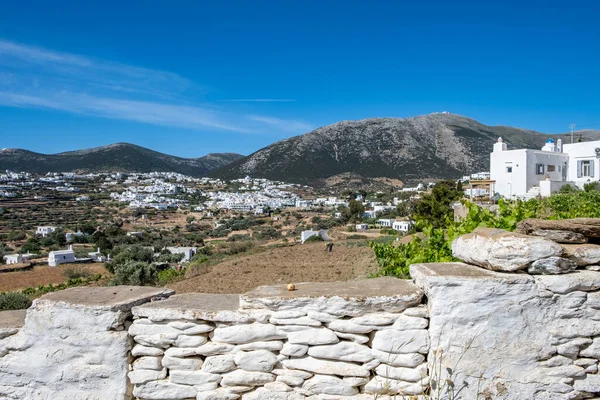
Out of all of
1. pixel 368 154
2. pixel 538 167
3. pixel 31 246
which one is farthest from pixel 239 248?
pixel 368 154

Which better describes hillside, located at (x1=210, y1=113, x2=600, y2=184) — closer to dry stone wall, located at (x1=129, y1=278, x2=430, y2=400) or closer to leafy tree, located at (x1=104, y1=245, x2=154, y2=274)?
leafy tree, located at (x1=104, y1=245, x2=154, y2=274)

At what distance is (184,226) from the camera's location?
52.2 metres

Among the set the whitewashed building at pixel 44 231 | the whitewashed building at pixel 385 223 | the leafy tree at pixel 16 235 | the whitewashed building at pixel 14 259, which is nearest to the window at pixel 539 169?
the whitewashed building at pixel 385 223

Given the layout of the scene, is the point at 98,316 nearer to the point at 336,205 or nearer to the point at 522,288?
the point at 522,288

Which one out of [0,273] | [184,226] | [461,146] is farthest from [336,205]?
[0,273]

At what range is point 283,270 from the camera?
16875mm

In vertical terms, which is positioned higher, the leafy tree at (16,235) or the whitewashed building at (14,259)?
the leafy tree at (16,235)

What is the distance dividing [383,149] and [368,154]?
3079mm

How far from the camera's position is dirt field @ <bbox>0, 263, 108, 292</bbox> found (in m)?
22.5

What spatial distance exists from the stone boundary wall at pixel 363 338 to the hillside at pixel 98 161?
334 feet

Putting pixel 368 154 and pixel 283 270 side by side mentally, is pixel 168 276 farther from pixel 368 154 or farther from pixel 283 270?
pixel 368 154

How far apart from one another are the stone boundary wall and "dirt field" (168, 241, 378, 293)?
9.18 metres

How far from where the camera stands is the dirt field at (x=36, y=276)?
73.7 ft

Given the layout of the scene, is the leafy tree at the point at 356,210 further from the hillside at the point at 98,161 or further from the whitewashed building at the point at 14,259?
the hillside at the point at 98,161
